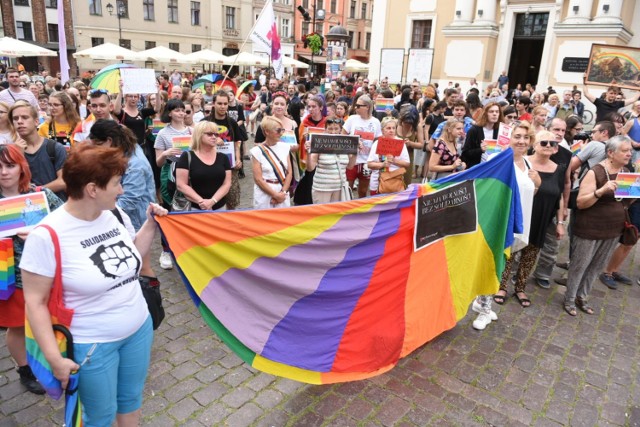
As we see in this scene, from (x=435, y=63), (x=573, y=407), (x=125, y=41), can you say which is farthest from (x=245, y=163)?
(x=125, y=41)

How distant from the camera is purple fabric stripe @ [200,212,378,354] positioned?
317cm

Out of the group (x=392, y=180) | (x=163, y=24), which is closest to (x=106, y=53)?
(x=392, y=180)

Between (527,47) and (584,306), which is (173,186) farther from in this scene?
(527,47)

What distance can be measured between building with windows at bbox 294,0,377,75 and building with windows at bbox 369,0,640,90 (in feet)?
105

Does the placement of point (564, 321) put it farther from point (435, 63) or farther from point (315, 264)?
point (435, 63)

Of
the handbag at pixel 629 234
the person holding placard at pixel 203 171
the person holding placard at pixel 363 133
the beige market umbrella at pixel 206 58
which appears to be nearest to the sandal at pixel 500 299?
the handbag at pixel 629 234

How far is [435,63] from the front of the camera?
28.4 meters

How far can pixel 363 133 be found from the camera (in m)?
7.10

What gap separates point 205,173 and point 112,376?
2679mm

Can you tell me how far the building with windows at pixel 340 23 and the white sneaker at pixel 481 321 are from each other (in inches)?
2314

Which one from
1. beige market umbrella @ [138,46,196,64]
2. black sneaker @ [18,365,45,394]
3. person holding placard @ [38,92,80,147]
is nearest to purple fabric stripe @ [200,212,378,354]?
black sneaker @ [18,365,45,394]

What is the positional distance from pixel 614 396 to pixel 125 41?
1962 inches

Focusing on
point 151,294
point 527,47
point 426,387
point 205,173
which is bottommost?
point 426,387

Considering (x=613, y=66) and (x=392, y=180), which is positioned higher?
(x=613, y=66)
